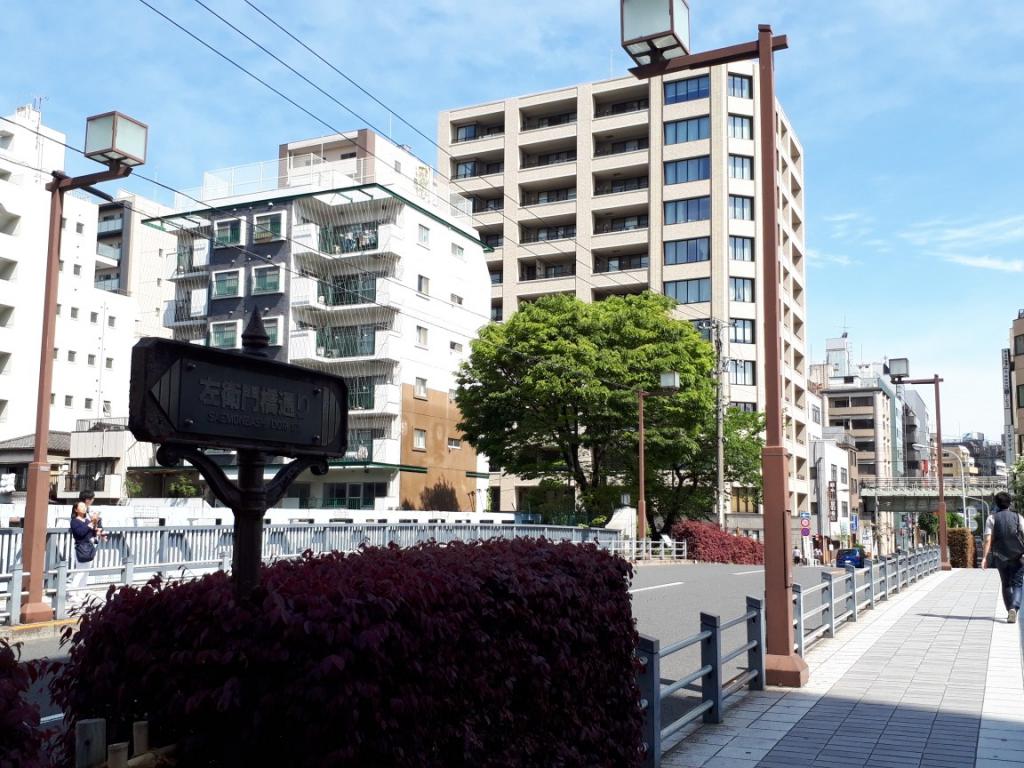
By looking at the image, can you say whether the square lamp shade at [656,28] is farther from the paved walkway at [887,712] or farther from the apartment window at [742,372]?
the apartment window at [742,372]

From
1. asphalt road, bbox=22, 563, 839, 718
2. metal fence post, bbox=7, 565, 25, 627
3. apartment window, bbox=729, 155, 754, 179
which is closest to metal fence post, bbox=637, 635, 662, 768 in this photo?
asphalt road, bbox=22, 563, 839, 718

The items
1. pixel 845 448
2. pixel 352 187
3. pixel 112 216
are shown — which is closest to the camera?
pixel 352 187

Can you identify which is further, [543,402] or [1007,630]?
[543,402]

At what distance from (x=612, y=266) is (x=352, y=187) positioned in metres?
23.2

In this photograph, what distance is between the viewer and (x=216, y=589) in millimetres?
3689

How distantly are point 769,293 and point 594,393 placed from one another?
34997 mm

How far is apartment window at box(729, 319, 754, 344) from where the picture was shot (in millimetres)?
66812

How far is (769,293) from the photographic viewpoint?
32.3 ft

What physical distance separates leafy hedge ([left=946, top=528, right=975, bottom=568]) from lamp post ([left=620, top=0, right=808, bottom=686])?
3423 centimetres

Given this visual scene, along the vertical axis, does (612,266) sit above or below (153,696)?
above

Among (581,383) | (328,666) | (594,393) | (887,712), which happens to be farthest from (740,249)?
(328,666)

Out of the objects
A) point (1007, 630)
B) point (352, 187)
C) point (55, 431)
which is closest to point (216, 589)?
point (1007, 630)

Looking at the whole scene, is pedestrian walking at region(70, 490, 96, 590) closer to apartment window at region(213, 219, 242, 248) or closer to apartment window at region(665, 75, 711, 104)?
apartment window at region(213, 219, 242, 248)

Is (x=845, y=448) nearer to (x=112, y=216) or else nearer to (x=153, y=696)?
(x=112, y=216)
